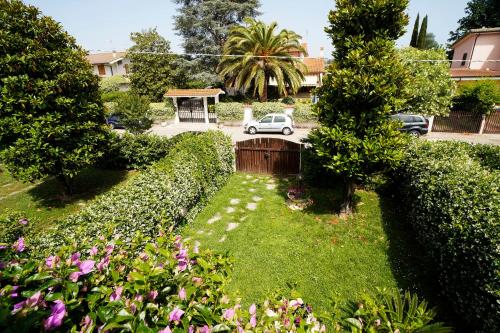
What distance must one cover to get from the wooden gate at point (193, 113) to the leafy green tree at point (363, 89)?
1910cm

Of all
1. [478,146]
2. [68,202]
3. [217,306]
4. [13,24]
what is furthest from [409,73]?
[68,202]

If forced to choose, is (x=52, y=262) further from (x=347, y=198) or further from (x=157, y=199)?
(x=347, y=198)

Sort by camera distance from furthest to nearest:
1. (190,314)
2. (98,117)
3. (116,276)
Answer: (98,117)
(116,276)
(190,314)

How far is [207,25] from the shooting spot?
1236 inches

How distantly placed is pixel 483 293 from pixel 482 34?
37.9m

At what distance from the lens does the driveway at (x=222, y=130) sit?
2075cm

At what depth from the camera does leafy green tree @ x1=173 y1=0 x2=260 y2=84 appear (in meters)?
30.9

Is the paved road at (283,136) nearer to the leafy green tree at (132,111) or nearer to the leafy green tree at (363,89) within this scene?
the leafy green tree at (132,111)

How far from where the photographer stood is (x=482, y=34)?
29562mm

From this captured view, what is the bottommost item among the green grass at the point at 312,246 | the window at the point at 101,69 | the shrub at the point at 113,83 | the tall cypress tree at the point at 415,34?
the green grass at the point at 312,246

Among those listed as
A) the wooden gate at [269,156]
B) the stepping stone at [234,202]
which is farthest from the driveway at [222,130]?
the stepping stone at [234,202]

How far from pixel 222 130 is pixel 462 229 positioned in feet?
66.2

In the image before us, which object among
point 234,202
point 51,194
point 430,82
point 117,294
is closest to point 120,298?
point 117,294

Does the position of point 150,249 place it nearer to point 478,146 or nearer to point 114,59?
point 478,146
